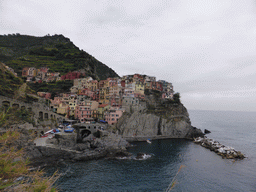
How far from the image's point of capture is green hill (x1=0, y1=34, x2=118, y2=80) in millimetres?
96331

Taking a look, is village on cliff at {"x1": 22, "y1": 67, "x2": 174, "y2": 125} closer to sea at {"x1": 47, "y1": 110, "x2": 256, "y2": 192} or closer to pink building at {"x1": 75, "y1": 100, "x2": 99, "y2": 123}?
pink building at {"x1": 75, "y1": 100, "x2": 99, "y2": 123}

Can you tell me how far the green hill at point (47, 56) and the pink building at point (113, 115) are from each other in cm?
4327

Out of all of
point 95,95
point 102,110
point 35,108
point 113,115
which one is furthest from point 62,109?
point 113,115

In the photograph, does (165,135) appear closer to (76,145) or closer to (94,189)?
(76,145)

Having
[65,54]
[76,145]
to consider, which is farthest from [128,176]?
[65,54]

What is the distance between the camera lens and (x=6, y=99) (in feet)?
132

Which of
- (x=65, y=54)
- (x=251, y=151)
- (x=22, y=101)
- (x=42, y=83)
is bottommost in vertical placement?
(x=251, y=151)

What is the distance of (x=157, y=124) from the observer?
66750mm

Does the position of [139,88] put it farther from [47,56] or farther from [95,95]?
[47,56]

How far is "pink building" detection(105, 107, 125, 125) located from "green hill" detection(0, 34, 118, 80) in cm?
4327

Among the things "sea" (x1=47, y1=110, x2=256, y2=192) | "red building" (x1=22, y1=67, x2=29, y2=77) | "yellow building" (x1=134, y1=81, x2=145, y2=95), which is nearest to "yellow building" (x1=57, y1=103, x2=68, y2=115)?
"sea" (x1=47, y1=110, x2=256, y2=192)

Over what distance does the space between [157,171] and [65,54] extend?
11074cm

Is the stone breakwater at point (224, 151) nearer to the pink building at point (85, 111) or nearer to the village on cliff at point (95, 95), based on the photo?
the village on cliff at point (95, 95)

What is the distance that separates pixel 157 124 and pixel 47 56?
4101 inches
